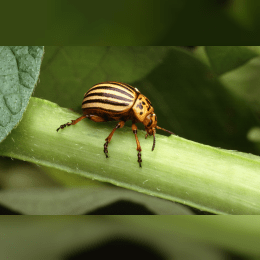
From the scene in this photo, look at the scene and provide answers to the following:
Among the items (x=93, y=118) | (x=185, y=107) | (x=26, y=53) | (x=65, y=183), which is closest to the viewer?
(x=26, y=53)

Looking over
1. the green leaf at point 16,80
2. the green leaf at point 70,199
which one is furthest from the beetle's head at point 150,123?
the green leaf at point 16,80

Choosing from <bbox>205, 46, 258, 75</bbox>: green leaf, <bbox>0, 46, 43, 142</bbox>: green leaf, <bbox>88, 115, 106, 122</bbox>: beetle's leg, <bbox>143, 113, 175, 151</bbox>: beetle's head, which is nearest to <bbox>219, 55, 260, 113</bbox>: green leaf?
<bbox>205, 46, 258, 75</bbox>: green leaf

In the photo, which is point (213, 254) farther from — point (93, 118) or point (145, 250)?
point (93, 118)

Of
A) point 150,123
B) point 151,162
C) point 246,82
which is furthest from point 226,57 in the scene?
point 151,162

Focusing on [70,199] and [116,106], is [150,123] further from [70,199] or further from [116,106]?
[70,199]

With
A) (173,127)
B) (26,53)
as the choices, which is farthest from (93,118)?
(173,127)
